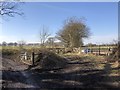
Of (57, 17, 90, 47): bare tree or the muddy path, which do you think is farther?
(57, 17, 90, 47): bare tree

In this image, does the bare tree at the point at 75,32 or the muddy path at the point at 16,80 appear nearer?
the muddy path at the point at 16,80

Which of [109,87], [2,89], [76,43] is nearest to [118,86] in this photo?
[109,87]

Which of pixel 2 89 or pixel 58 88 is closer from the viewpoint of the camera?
pixel 2 89

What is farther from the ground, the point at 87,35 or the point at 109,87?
the point at 87,35

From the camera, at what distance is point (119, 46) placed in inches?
723

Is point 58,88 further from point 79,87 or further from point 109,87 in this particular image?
point 109,87

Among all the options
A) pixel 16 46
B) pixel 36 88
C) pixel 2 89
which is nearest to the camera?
pixel 2 89

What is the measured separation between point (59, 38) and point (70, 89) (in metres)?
34.9

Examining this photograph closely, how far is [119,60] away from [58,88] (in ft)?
31.3

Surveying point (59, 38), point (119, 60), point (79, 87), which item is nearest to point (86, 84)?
point (79, 87)

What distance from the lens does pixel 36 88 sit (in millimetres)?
8977

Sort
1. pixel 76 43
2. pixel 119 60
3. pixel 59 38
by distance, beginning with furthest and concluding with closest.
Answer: pixel 59 38 → pixel 76 43 → pixel 119 60

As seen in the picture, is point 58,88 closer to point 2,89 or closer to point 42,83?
point 42,83

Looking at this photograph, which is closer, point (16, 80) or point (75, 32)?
point (16, 80)
